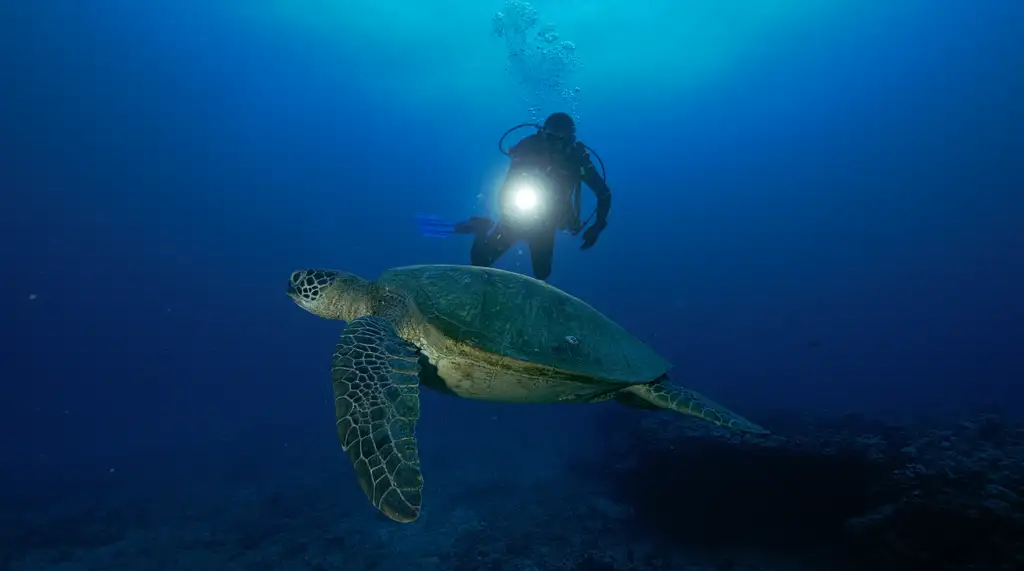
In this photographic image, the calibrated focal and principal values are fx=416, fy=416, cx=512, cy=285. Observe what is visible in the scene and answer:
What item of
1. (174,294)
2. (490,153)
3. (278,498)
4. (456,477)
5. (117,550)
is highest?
(490,153)

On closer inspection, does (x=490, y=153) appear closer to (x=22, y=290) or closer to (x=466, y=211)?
(x=466, y=211)

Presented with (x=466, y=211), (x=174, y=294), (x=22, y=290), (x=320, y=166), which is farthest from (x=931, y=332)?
(x=22, y=290)

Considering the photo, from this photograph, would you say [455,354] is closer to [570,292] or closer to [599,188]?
[599,188]

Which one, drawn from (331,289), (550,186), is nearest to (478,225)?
(550,186)

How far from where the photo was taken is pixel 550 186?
268 inches

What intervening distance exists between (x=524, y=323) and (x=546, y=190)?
3.96 m

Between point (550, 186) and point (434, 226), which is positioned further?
point (434, 226)

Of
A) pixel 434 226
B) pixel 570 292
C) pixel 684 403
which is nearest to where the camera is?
pixel 684 403

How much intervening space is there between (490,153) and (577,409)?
7405cm

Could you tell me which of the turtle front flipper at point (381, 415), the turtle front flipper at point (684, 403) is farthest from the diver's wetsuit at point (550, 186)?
Result: the turtle front flipper at point (381, 415)

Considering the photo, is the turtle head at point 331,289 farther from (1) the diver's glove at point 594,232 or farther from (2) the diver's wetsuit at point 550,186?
(1) the diver's glove at point 594,232

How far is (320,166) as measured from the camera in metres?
82.3

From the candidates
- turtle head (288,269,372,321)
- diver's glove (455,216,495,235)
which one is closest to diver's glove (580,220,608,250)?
diver's glove (455,216,495,235)

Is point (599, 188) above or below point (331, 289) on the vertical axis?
above
